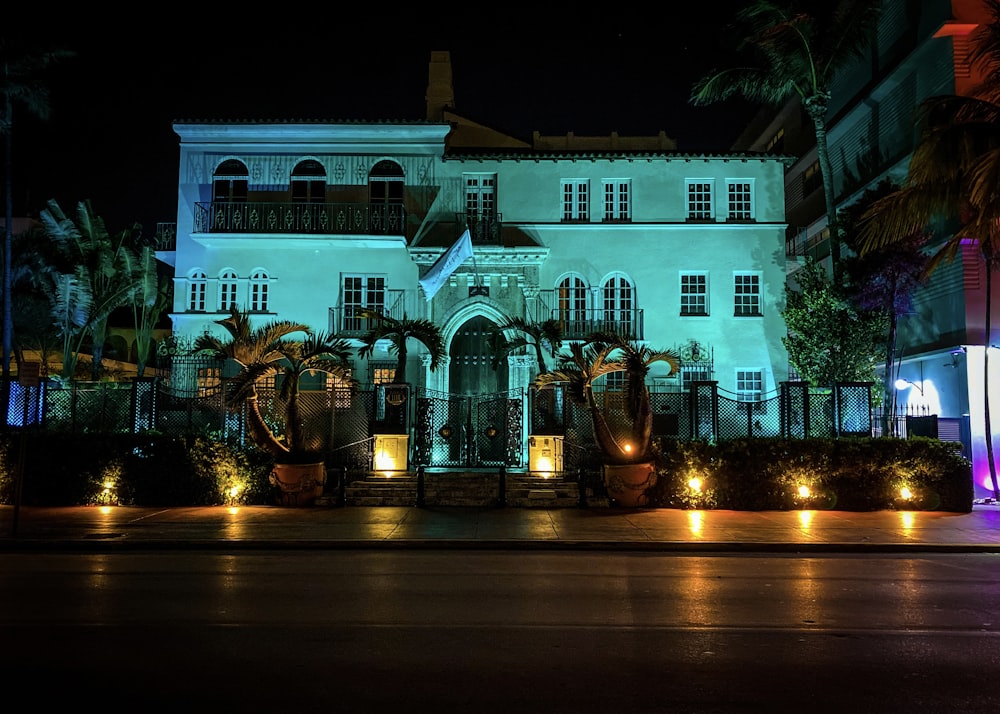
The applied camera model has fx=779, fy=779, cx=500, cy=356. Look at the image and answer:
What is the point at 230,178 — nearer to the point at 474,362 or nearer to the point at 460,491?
the point at 474,362

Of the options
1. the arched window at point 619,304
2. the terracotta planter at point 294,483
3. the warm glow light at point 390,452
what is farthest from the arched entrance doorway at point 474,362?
the terracotta planter at point 294,483

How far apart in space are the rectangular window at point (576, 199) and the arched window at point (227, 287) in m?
10.7

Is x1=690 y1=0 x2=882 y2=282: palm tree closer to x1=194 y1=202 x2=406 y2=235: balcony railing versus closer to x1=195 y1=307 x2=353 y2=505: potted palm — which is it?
x1=194 y1=202 x2=406 y2=235: balcony railing

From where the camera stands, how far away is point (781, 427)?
18.8 metres

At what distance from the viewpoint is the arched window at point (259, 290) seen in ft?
80.2

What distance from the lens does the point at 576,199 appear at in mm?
25109

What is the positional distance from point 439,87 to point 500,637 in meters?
27.2

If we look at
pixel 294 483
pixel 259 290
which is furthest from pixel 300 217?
pixel 294 483

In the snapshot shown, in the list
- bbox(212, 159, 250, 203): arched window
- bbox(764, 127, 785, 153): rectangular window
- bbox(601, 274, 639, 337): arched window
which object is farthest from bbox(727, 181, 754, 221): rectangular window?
bbox(212, 159, 250, 203): arched window

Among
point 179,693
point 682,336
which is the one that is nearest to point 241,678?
point 179,693

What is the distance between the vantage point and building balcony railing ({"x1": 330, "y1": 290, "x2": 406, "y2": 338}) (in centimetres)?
2409

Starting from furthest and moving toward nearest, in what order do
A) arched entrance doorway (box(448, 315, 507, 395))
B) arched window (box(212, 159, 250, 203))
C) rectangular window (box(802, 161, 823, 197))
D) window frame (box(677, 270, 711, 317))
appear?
rectangular window (box(802, 161, 823, 197)) < arched window (box(212, 159, 250, 203)) < window frame (box(677, 270, 711, 317)) < arched entrance doorway (box(448, 315, 507, 395))

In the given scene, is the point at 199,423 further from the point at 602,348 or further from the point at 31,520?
the point at 602,348

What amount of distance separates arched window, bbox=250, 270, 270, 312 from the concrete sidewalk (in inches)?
352
